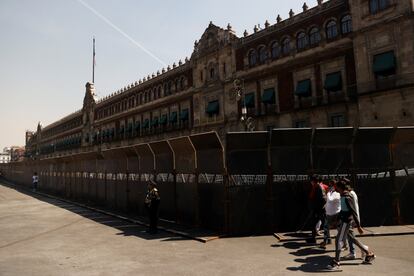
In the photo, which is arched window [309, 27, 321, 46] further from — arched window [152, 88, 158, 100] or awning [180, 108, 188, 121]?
arched window [152, 88, 158, 100]

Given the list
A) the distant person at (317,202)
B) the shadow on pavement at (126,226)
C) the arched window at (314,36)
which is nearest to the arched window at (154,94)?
the arched window at (314,36)

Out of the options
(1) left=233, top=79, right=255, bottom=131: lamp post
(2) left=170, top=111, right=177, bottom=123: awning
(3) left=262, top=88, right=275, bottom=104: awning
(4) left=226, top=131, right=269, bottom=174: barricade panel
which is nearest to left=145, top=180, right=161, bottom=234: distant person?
(4) left=226, top=131, right=269, bottom=174: barricade panel

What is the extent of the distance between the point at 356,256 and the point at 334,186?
70.7 inches

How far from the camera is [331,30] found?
92.2 feet

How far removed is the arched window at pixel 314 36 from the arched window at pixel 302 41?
1.49ft

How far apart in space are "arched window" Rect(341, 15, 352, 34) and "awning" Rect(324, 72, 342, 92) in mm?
3295

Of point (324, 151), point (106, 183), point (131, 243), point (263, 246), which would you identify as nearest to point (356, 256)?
point (263, 246)

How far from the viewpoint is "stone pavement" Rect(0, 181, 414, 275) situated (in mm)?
7633

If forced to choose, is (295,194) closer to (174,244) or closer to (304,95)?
(174,244)

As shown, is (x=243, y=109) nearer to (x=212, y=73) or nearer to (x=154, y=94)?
(x=212, y=73)

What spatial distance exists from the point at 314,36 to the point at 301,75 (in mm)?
3338

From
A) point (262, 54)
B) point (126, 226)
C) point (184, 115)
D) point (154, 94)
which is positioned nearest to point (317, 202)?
point (126, 226)

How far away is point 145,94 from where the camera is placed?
176 ft

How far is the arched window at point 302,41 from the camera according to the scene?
30.0m
